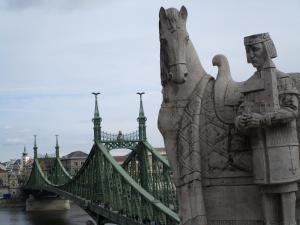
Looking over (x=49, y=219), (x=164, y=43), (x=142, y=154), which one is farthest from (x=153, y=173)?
(x=164, y=43)

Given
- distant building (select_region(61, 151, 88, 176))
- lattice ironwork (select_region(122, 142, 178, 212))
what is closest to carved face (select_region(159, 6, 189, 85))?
lattice ironwork (select_region(122, 142, 178, 212))

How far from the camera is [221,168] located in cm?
502

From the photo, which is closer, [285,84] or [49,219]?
[285,84]

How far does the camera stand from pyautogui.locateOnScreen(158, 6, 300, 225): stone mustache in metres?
4.55

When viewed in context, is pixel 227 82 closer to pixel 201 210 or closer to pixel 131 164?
pixel 201 210

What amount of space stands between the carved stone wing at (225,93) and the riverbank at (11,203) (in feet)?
206

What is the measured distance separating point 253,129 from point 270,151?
25cm

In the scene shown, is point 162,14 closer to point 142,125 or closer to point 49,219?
point 142,125

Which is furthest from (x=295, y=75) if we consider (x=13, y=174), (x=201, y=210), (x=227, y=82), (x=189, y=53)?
(x=13, y=174)

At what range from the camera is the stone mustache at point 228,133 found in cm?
455

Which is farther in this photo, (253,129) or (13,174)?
(13,174)

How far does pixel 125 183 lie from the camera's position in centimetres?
2558

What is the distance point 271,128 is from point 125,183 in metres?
21.4

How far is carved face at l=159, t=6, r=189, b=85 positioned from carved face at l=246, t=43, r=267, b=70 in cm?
72
